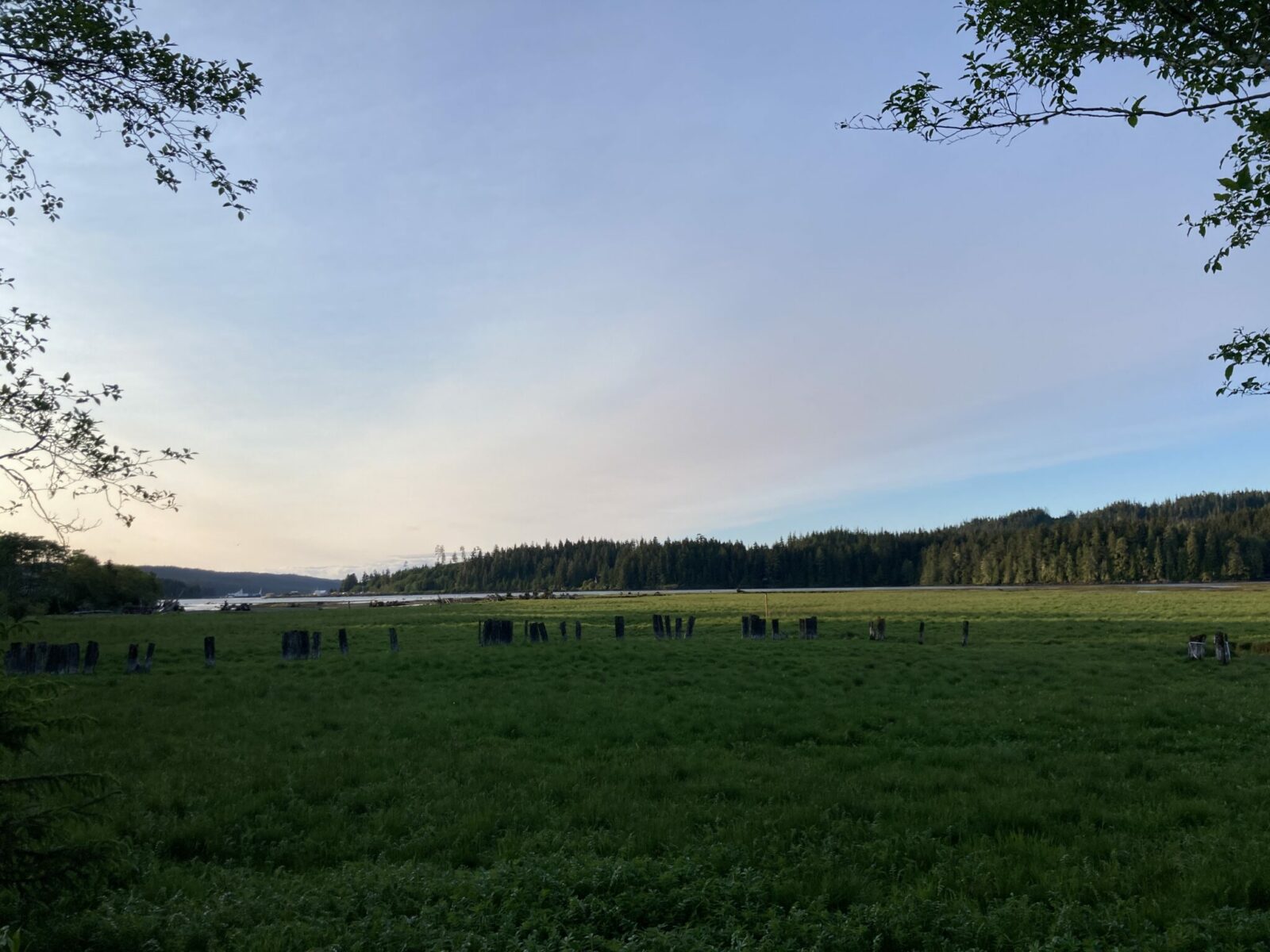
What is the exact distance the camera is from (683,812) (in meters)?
8.64

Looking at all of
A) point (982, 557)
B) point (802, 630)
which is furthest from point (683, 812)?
point (982, 557)

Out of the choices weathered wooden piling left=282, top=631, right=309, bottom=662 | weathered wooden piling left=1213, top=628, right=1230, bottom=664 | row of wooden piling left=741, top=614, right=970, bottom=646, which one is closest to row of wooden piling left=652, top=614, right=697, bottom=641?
row of wooden piling left=741, top=614, right=970, bottom=646

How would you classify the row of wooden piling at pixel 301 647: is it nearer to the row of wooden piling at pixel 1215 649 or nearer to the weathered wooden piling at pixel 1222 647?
the row of wooden piling at pixel 1215 649

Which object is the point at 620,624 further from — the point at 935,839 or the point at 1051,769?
the point at 935,839

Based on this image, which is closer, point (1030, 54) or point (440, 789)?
point (1030, 54)

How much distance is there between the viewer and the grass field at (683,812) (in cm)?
574

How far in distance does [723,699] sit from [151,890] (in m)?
12.2

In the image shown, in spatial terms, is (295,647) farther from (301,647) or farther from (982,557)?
(982,557)

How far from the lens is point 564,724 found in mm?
14141

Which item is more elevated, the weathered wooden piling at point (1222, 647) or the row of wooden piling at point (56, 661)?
the weathered wooden piling at point (1222, 647)

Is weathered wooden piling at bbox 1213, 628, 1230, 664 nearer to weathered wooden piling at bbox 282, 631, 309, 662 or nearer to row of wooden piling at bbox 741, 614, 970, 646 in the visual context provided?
row of wooden piling at bbox 741, 614, 970, 646

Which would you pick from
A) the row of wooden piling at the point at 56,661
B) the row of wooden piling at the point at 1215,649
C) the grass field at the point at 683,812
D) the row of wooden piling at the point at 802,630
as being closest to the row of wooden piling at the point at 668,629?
the row of wooden piling at the point at 802,630

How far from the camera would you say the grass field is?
226 inches

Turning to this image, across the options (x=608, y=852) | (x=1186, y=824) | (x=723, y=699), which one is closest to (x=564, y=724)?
(x=723, y=699)
